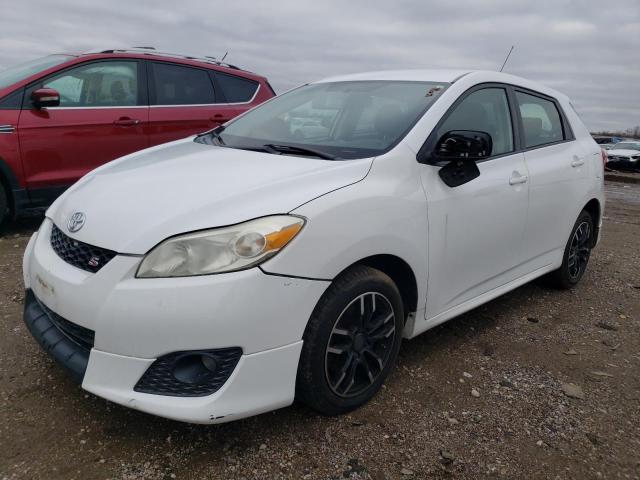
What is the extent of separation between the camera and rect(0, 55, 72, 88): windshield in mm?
4828

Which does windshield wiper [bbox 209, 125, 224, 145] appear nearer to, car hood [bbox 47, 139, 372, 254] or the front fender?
car hood [bbox 47, 139, 372, 254]

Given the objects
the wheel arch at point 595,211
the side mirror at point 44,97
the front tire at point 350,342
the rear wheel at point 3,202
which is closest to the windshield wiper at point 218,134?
the front tire at point 350,342

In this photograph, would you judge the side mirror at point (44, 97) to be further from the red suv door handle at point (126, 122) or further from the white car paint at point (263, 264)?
the white car paint at point (263, 264)

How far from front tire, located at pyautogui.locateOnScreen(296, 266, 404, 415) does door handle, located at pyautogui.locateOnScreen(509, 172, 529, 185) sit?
116cm

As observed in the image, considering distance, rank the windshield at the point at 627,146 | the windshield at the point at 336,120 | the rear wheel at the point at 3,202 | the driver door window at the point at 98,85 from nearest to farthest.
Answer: the windshield at the point at 336,120, the rear wheel at the point at 3,202, the driver door window at the point at 98,85, the windshield at the point at 627,146

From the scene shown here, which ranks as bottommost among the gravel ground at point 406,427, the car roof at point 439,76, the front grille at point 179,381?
the gravel ground at point 406,427

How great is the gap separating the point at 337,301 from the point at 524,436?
3.52 ft

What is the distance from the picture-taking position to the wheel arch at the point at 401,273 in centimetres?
246

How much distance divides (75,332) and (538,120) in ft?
10.5

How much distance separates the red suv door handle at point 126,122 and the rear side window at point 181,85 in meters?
0.32

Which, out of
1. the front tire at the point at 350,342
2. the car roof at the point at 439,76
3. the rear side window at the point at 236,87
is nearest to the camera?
the front tire at the point at 350,342

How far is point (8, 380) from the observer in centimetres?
261

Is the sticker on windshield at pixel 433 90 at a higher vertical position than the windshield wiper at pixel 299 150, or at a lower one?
higher

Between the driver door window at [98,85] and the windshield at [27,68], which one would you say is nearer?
the windshield at [27,68]
